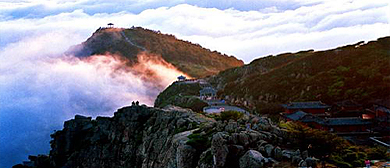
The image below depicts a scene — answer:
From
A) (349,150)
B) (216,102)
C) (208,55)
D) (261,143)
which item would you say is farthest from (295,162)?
(208,55)

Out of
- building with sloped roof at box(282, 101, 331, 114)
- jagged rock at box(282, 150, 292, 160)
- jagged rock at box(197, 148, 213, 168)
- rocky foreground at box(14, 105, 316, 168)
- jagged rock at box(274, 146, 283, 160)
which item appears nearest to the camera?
jagged rock at box(282, 150, 292, 160)

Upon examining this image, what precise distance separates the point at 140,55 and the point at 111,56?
1082 centimetres

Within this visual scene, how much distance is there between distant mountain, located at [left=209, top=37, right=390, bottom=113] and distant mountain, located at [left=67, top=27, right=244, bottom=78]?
224 feet

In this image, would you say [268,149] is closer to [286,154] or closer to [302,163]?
[286,154]

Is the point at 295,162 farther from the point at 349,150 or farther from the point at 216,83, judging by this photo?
the point at 216,83

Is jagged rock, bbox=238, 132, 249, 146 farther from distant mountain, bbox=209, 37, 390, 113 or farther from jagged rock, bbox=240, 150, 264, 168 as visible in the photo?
distant mountain, bbox=209, 37, 390, 113

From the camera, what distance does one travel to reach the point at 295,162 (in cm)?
1625

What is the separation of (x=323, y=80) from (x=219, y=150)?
53342mm

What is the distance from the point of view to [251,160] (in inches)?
649

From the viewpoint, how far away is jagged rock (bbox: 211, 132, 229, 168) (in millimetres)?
17781

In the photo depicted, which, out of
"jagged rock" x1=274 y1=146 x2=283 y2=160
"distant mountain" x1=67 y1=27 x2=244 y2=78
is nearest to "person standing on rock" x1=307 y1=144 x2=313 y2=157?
A: "jagged rock" x1=274 y1=146 x2=283 y2=160

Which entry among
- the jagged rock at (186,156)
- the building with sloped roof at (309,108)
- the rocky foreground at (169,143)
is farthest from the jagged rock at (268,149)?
the building with sloped roof at (309,108)

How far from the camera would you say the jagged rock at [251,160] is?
16.3 m

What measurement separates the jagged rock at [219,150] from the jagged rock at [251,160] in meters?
1.10
